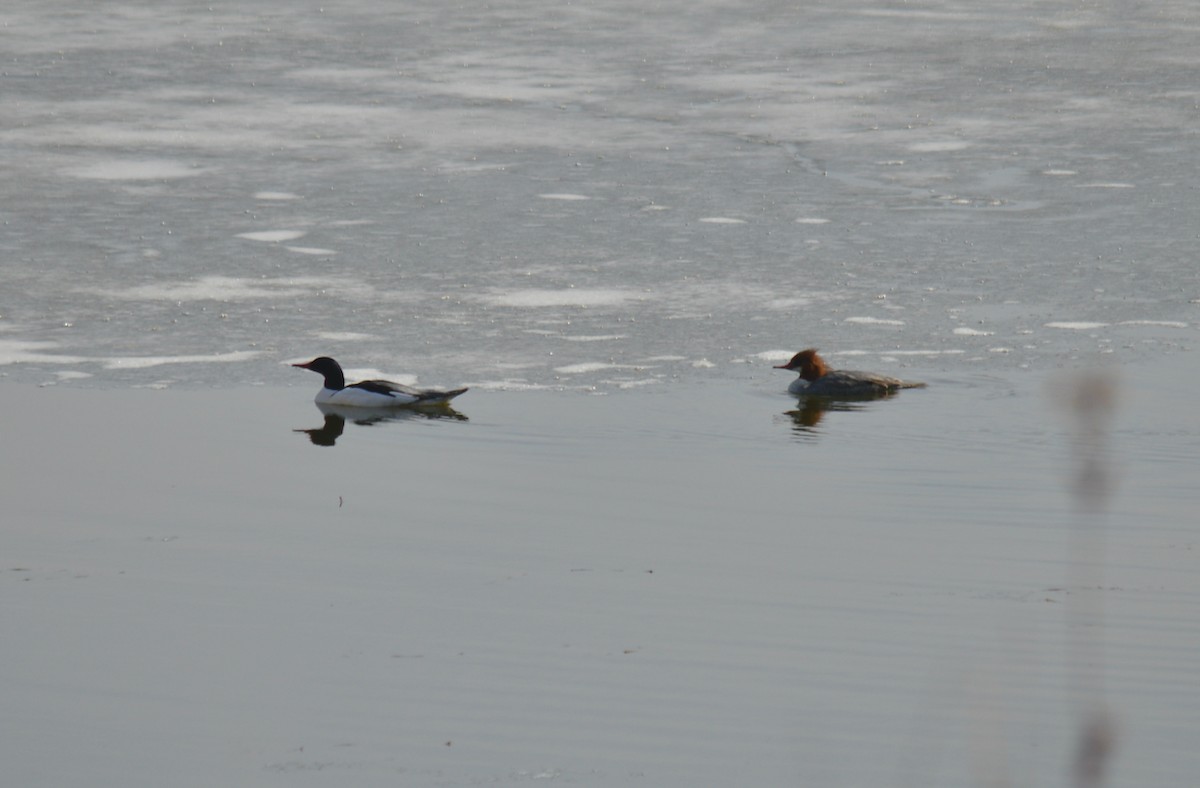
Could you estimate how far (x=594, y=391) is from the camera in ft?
26.6

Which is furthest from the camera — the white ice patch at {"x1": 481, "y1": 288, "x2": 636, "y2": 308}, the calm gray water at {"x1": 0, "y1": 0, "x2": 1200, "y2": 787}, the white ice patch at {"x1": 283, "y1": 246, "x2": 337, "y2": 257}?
the white ice patch at {"x1": 283, "y1": 246, "x2": 337, "y2": 257}

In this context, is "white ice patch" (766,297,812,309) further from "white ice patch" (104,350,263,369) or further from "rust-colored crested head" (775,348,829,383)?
"white ice patch" (104,350,263,369)

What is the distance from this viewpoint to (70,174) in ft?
39.4

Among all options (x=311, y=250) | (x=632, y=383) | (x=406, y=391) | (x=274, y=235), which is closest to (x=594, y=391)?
(x=632, y=383)

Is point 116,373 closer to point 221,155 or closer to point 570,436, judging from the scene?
point 570,436

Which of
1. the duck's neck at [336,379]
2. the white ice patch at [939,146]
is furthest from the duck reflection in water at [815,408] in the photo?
the white ice patch at [939,146]

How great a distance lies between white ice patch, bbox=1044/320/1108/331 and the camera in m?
9.16

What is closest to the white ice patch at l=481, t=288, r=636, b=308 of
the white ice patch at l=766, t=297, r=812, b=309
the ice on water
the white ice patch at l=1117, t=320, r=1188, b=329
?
the ice on water

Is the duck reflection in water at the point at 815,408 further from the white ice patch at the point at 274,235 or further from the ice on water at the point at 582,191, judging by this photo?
the white ice patch at the point at 274,235

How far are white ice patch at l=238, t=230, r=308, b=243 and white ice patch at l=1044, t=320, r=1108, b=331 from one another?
4.54m

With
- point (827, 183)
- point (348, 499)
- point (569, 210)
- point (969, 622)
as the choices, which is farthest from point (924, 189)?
point (969, 622)

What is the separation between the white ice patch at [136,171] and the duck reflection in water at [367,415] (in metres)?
4.56

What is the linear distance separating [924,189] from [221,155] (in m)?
4.91

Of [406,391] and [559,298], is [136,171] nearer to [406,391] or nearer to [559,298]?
[559,298]
